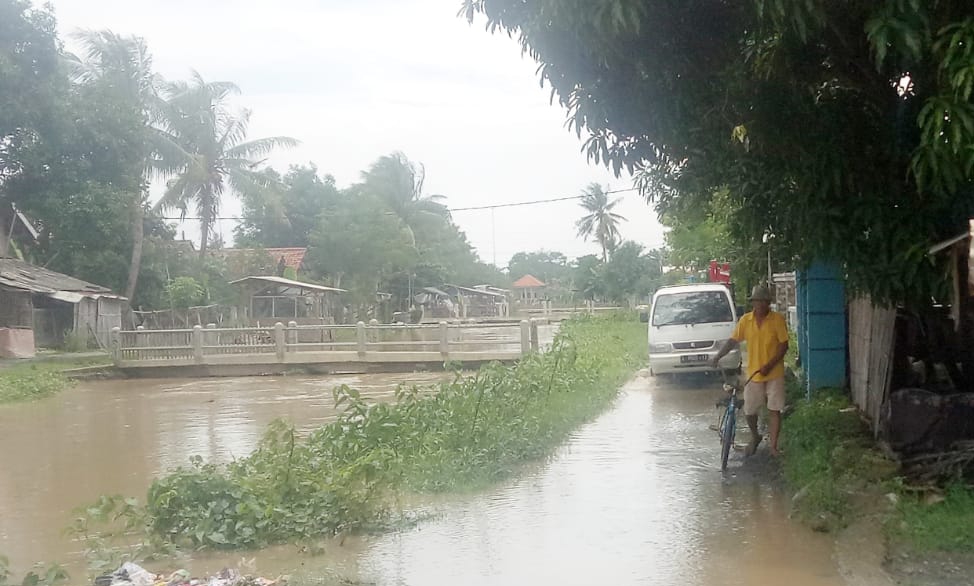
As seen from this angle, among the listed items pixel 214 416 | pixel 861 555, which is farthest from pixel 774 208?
pixel 214 416

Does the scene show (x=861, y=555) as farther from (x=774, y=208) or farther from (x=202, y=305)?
(x=202, y=305)

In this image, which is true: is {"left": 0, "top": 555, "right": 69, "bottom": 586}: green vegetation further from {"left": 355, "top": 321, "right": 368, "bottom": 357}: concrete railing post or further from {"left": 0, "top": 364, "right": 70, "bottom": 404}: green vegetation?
{"left": 355, "top": 321, "right": 368, "bottom": 357}: concrete railing post

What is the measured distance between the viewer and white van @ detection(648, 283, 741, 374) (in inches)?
626

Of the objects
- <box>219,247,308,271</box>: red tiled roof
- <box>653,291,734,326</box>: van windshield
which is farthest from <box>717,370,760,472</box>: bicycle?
<box>219,247,308,271</box>: red tiled roof

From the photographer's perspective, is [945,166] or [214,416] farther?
[214,416]

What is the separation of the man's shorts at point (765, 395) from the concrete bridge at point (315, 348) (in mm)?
14724

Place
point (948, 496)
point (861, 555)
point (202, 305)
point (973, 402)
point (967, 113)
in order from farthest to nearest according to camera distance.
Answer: point (202, 305), point (973, 402), point (948, 496), point (861, 555), point (967, 113)

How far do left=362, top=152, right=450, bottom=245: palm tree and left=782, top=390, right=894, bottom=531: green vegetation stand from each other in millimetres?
41016

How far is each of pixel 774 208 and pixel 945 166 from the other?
3.06 m

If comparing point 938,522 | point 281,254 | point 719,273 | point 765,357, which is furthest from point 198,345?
point 281,254

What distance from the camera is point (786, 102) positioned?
753 centimetres

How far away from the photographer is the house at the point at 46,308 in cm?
2862

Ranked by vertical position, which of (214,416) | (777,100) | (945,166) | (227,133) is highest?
(227,133)

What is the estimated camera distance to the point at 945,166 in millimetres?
5570
